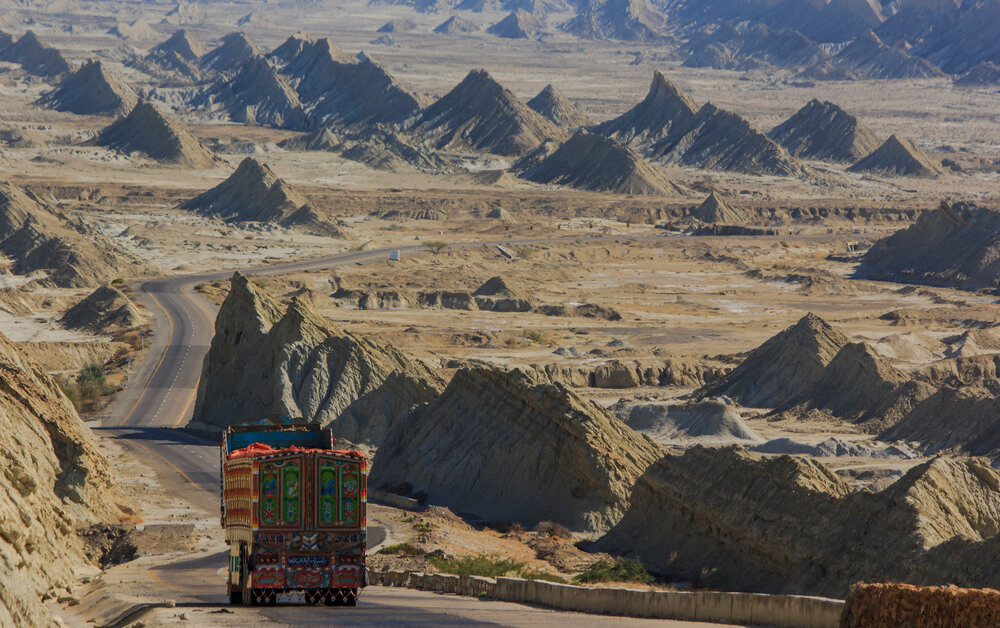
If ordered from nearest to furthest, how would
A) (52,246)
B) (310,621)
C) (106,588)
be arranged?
(310,621) < (106,588) < (52,246)

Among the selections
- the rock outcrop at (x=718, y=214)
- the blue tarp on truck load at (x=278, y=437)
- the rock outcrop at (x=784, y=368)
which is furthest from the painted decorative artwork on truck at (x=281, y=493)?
the rock outcrop at (x=718, y=214)

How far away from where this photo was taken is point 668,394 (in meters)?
74.0

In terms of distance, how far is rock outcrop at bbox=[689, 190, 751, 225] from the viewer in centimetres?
16125

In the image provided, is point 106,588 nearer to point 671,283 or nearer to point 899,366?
point 899,366

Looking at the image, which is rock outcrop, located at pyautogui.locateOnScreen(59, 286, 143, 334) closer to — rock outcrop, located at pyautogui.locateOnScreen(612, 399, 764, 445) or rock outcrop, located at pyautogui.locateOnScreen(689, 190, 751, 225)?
rock outcrop, located at pyautogui.locateOnScreen(612, 399, 764, 445)

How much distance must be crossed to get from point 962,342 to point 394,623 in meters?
68.1

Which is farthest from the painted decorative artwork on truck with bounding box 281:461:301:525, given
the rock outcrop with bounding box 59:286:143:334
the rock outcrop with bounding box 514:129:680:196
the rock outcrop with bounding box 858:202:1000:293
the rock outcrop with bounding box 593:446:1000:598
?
the rock outcrop with bounding box 514:129:680:196

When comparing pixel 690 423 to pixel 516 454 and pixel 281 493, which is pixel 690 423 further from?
pixel 281 493

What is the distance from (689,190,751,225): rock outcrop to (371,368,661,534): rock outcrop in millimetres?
115774

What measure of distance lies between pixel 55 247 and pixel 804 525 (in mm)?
98994

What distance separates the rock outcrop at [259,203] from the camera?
149m

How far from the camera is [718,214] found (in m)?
162

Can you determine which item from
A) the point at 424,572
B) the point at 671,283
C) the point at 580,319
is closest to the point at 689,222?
the point at 671,283

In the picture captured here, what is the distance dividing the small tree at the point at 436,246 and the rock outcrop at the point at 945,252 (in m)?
41.9
